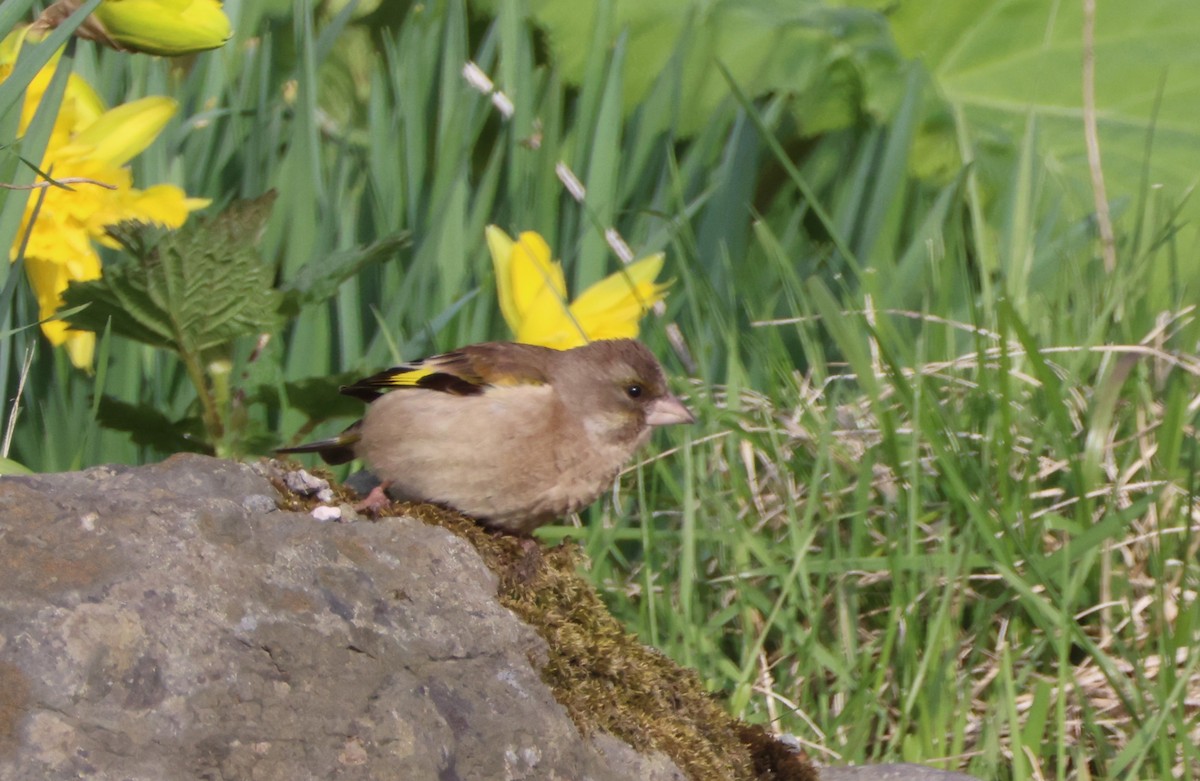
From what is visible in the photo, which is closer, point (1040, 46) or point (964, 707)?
point (964, 707)

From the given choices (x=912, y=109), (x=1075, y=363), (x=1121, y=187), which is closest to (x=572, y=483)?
(x=1075, y=363)

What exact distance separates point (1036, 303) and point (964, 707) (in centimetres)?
144

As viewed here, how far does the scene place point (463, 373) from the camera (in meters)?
2.75

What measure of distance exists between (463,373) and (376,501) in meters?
0.42

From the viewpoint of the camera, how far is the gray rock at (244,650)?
1.61m

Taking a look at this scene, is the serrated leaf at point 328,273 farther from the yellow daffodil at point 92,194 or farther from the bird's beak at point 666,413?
the bird's beak at point 666,413

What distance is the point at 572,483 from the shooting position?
261 centimetres

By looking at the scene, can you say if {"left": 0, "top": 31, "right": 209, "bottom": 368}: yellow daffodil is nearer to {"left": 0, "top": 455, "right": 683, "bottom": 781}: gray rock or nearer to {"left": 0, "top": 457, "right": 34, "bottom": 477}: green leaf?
{"left": 0, "top": 457, "right": 34, "bottom": 477}: green leaf

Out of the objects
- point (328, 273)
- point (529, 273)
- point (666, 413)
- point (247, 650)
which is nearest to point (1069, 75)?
point (666, 413)

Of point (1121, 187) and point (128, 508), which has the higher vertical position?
point (128, 508)

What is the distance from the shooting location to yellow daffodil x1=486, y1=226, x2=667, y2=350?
2.86 metres

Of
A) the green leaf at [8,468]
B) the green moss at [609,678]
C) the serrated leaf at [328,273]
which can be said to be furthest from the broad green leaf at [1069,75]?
the green leaf at [8,468]

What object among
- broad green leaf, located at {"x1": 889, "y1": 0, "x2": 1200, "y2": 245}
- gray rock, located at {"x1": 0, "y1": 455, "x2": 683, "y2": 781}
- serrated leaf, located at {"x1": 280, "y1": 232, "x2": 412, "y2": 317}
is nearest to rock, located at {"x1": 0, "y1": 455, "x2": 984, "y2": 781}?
gray rock, located at {"x1": 0, "y1": 455, "x2": 683, "y2": 781}

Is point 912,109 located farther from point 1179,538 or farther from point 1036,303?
point 1179,538
